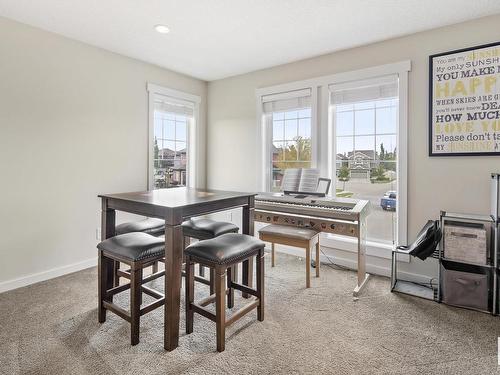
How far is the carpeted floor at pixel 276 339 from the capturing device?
1.72m

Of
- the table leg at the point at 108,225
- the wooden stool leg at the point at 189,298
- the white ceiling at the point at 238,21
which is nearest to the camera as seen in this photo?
the wooden stool leg at the point at 189,298

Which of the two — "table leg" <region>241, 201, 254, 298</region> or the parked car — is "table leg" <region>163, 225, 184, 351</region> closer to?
"table leg" <region>241, 201, 254, 298</region>

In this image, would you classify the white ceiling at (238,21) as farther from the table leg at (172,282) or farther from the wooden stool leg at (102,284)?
the wooden stool leg at (102,284)

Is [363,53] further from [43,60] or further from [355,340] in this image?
[43,60]

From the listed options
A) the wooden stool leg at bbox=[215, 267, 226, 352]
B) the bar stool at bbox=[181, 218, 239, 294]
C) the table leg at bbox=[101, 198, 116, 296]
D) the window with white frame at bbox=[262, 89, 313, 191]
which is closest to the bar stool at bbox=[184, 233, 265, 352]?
the wooden stool leg at bbox=[215, 267, 226, 352]

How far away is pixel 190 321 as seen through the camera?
204cm

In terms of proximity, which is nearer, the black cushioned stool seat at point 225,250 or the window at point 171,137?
the black cushioned stool seat at point 225,250

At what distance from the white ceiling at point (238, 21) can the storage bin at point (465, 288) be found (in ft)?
7.23

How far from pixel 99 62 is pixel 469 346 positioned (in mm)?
4208

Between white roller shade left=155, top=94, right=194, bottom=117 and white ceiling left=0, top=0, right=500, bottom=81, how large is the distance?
62 cm

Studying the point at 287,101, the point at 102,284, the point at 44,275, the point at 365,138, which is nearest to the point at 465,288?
the point at 365,138

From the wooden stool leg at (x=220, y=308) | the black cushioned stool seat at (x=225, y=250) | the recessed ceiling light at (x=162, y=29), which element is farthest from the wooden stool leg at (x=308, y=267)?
the recessed ceiling light at (x=162, y=29)

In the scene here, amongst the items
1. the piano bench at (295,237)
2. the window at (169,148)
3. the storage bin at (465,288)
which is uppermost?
the window at (169,148)

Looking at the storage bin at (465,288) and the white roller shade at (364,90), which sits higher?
the white roller shade at (364,90)
